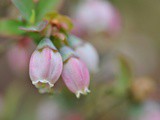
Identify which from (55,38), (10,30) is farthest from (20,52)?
(55,38)

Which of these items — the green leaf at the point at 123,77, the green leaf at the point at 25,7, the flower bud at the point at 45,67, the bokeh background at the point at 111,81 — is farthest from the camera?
the bokeh background at the point at 111,81

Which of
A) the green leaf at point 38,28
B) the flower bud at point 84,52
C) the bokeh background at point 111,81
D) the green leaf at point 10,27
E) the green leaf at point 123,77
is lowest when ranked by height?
the bokeh background at point 111,81

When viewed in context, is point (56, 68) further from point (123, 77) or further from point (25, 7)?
point (123, 77)

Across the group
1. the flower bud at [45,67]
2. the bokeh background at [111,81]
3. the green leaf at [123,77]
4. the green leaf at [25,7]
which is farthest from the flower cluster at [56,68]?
the green leaf at [123,77]

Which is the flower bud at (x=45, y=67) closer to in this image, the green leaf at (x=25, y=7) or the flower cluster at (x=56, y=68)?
the flower cluster at (x=56, y=68)

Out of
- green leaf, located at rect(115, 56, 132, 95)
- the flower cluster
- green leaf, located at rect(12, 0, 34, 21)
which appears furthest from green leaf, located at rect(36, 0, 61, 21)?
green leaf, located at rect(115, 56, 132, 95)

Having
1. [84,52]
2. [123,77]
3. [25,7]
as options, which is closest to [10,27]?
[25,7]

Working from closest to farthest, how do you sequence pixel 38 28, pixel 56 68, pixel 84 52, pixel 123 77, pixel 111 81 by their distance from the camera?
pixel 56 68 < pixel 38 28 < pixel 84 52 < pixel 123 77 < pixel 111 81

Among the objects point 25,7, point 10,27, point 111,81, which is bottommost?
point 111,81
